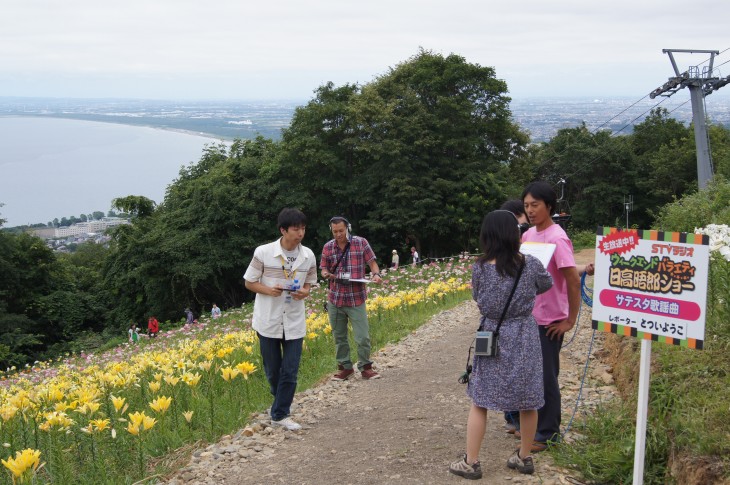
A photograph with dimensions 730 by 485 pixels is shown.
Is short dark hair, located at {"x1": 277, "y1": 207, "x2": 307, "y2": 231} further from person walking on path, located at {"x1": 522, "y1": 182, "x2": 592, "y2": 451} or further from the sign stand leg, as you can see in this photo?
the sign stand leg

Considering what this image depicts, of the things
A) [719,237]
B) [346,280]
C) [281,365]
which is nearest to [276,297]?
[281,365]

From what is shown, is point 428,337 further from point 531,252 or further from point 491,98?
point 491,98

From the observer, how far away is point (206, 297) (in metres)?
35.9

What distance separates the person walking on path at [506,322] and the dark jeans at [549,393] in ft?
1.35

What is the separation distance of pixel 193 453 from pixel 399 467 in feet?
6.24

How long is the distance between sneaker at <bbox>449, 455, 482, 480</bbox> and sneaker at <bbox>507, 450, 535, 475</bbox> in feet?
0.76

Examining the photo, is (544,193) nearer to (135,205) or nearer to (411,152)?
(411,152)

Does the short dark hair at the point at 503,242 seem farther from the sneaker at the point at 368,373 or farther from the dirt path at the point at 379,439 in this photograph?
the sneaker at the point at 368,373

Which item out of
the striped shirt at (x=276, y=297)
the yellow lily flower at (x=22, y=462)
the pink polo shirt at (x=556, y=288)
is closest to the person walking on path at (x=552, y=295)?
the pink polo shirt at (x=556, y=288)

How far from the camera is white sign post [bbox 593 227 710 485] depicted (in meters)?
3.43

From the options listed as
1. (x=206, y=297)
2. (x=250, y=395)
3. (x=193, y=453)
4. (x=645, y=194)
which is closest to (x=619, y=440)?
(x=193, y=453)

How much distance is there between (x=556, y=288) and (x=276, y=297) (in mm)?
2494

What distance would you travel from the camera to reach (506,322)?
4211 mm

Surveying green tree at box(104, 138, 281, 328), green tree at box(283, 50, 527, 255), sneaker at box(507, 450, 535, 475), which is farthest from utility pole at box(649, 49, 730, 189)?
sneaker at box(507, 450, 535, 475)
